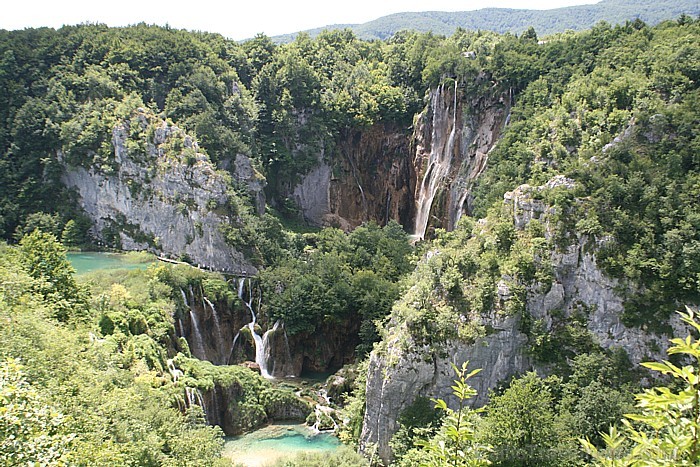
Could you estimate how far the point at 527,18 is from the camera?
159 meters

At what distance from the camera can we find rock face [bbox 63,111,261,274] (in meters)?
45.5

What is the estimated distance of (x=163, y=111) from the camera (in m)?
52.0

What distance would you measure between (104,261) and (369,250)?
67.0 ft

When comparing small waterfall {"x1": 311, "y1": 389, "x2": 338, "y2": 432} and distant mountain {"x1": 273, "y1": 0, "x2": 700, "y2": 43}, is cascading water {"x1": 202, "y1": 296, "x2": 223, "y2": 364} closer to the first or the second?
small waterfall {"x1": 311, "y1": 389, "x2": 338, "y2": 432}

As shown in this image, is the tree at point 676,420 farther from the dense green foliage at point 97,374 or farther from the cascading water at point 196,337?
the cascading water at point 196,337

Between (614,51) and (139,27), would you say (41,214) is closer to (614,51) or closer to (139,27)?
(139,27)

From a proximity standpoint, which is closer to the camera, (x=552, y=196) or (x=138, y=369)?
(x=138, y=369)

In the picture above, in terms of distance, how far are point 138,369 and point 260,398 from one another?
840 centimetres

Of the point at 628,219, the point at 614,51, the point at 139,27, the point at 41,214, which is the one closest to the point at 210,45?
the point at 139,27

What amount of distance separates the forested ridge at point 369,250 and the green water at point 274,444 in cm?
102

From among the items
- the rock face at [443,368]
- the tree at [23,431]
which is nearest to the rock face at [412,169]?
the rock face at [443,368]

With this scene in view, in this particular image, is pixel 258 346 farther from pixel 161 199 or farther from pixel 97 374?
pixel 97 374

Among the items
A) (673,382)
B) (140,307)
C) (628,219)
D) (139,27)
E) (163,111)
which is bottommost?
(673,382)

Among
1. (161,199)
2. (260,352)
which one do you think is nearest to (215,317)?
(260,352)
